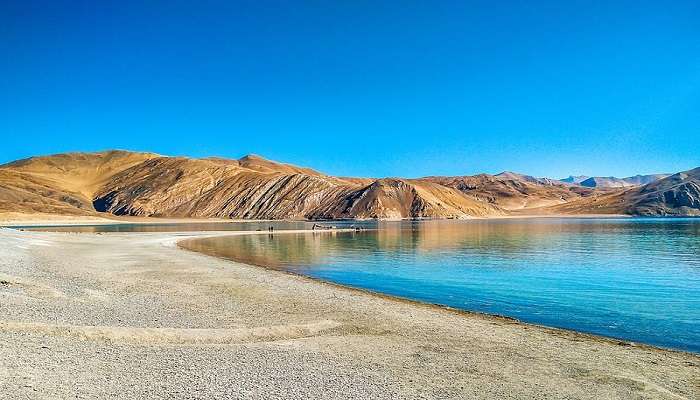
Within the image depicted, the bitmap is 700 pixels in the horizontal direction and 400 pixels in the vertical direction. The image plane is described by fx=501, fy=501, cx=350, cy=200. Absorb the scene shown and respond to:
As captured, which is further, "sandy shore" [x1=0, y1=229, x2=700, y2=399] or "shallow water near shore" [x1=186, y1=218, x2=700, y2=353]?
"shallow water near shore" [x1=186, y1=218, x2=700, y2=353]

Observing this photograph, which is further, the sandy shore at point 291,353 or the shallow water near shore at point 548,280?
the shallow water near shore at point 548,280

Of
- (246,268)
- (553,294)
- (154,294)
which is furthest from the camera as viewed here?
(246,268)

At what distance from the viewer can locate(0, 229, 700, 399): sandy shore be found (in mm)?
9742

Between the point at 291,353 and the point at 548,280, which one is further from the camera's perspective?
the point at 548,280

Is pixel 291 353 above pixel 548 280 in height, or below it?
above

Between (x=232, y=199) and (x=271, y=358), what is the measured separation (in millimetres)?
188706

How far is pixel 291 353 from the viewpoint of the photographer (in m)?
12.5

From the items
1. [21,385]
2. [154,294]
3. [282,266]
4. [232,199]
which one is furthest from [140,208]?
[21,385]

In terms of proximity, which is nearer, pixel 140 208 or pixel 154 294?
pixel 154 294

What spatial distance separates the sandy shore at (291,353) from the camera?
9.74 metres

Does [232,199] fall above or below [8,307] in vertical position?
above

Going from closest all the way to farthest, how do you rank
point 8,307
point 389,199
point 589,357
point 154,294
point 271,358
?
point 271,358
point 589,357
point 8,307
point 154,294
point 389,199

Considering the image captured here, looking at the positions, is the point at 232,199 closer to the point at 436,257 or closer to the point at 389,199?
the point at 389,199

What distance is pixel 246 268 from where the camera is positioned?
108 ft
